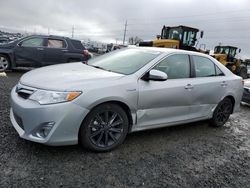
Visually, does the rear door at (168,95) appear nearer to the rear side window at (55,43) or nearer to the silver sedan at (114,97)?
the silver sedan at (114,97)

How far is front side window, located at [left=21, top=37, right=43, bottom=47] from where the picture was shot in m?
9.55

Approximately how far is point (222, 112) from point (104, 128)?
9.58 ft

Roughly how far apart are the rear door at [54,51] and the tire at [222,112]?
269 inches

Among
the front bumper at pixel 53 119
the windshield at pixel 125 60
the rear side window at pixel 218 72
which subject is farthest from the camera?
the rear side window at pixel 218 72

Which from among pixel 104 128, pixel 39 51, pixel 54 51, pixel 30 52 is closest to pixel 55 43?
pixel 54 51

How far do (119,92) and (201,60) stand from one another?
215cm

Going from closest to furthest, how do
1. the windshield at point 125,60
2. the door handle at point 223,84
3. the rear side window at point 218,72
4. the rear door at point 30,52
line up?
the windshield at point 125,60, the door handle at point 223,84, the rear side window at point 218,72, the rear door at point 30,52

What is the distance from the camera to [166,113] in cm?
399

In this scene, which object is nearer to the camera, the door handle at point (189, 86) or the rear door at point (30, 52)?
the door handle at point (189, 86)

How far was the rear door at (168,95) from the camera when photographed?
12.1ft

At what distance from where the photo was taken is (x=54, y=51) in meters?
9.95

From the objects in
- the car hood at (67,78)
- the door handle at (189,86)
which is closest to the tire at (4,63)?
the car hood at (67,78)

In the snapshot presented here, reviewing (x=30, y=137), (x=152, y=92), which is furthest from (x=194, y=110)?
(x=30, y=137)

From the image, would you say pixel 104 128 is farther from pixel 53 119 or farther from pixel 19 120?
pixel 19 120
